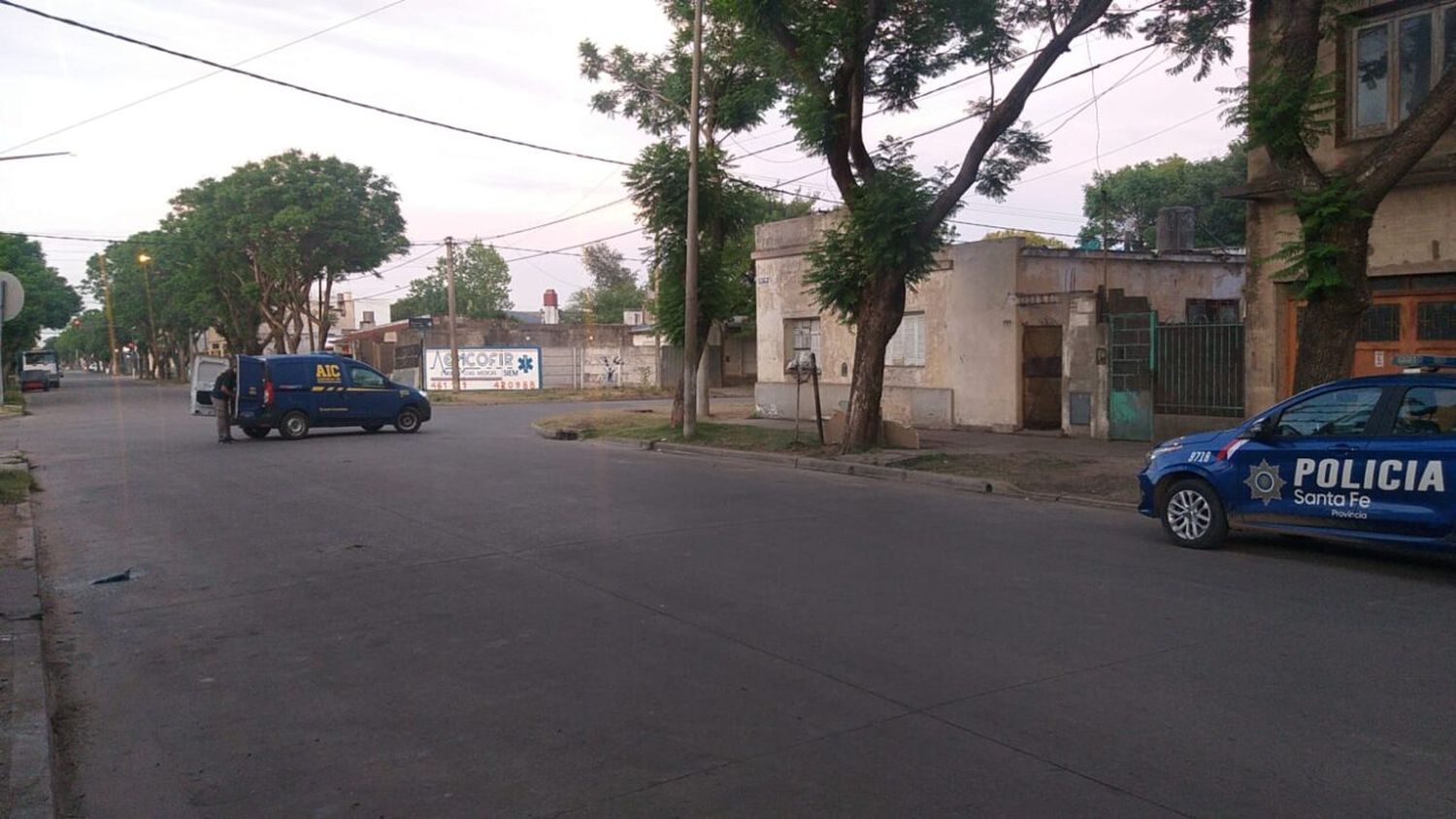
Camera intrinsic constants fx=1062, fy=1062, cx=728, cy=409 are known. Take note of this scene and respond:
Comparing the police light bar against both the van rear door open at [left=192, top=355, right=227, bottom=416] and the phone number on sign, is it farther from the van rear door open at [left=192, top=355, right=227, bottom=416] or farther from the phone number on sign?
the phone number on sign

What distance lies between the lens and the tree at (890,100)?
55.1 feet

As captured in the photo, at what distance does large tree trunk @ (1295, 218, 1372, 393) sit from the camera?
1091 centimetres

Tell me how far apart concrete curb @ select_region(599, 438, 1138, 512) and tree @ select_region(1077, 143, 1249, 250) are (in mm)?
22197

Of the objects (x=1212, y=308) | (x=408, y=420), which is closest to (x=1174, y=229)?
(x=1212, y=308)

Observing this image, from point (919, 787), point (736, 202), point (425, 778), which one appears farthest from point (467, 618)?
point (736, 202)

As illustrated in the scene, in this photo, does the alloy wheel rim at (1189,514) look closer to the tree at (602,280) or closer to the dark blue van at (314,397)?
the dark blue van at (314,397)

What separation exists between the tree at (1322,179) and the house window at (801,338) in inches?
616

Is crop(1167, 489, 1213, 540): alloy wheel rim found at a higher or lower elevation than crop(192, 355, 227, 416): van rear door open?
lower

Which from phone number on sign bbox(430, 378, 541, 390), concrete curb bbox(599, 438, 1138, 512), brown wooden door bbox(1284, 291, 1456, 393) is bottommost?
concrete curb bbox(599, 438, 1138, 512)

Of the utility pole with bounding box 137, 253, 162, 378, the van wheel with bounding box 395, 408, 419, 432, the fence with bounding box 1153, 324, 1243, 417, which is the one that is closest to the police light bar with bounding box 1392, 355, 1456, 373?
the fence with bounding box 1153, 324, 1243, 417

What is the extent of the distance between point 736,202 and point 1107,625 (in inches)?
714

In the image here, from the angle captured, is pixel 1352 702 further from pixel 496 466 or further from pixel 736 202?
pixel 736 202

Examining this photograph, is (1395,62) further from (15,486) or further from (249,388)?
(249,388)

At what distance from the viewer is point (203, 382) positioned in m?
27.2
